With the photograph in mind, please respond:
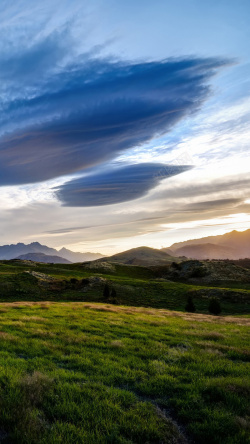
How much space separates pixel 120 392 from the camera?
713 cm

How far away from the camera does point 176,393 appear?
7.43m

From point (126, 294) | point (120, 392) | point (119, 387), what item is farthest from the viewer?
point (126, 294)

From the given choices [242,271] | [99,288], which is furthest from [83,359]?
[242,271]

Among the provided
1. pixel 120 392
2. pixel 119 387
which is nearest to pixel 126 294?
pixel 119 387

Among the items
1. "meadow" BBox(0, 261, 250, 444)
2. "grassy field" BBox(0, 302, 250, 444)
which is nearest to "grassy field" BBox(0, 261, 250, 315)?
"meadow" BBox(0, 261, 250, 444)

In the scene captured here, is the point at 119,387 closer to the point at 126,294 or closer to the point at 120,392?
the point at 120,392

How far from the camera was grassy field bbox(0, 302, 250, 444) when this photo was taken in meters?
5.43

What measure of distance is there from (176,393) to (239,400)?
1.77 metres

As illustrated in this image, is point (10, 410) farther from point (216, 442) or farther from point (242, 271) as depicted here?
point (242, 271)

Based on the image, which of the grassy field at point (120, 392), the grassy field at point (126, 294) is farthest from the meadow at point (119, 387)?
the grassy field at point (126, 294)

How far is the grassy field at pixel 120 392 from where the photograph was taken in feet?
17.8

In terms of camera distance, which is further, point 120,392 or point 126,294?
point 126,294

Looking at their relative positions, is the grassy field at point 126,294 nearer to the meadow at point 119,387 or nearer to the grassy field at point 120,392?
the meadow at point 119,387

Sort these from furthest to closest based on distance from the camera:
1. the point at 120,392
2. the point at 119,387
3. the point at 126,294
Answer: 1. the point at 126,294
2. the point at 119,387
3. the point at 120,392
